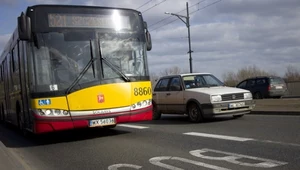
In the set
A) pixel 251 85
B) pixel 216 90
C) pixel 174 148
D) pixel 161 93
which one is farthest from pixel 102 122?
pixel 251 85

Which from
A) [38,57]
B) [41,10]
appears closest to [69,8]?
[41,10]

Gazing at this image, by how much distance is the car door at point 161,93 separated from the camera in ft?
47.5

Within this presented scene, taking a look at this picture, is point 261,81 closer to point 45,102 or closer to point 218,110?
point 218,110

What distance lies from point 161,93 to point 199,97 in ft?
8.32

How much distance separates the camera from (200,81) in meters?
13.5

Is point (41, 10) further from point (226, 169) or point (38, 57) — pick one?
point (226, 169)

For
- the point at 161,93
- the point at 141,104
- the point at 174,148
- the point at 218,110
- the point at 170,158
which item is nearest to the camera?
the point at 170,158

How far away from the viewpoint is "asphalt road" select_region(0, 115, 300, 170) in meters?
6.49

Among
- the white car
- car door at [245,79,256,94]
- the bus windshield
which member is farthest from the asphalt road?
car door at [245,79,256,94]

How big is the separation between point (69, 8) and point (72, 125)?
9.48ft

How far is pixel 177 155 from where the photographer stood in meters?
7.23

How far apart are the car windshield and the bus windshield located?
12.3 ft

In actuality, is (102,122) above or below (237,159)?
above

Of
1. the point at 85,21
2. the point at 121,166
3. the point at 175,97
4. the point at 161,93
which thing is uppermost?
the point at 85,21
